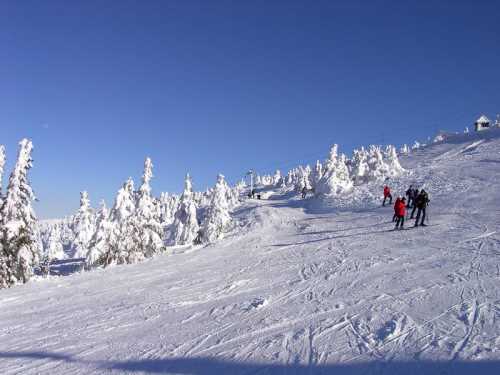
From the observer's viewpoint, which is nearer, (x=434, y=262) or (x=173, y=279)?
(x=434, y=262)

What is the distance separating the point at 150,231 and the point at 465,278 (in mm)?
31707

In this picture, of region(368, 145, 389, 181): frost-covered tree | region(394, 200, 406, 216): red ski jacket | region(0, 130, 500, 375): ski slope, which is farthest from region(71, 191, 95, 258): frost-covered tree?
region(394, 200, 406, 216): red ski jacket

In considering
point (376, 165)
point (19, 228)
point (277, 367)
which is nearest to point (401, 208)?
point (277, 367)

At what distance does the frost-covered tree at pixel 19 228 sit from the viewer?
82.9 feet

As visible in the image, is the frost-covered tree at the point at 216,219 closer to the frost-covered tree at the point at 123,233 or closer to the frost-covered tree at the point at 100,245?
the frost-covered tree at the point at 123,233

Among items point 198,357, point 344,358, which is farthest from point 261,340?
point 344,358

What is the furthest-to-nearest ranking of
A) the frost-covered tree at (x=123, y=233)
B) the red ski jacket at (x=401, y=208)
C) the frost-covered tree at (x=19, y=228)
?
the frost-covered tree at (x=123, y=233) → the frost-covered tree at (x=19, y=228) → the red ski jacket at (x=401, y=208)

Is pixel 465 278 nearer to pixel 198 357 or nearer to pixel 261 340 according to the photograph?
pixel 261 340

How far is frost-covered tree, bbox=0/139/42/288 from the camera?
25.3 metres

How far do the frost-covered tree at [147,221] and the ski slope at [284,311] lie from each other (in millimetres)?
17886

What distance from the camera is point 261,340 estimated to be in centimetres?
784

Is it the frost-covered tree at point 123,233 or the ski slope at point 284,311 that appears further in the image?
the frost-covered tree at point 123,233

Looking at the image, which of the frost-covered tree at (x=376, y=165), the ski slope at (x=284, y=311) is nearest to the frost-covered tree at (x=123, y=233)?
the ski slope at (x=284, y=311)

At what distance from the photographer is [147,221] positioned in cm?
3866
